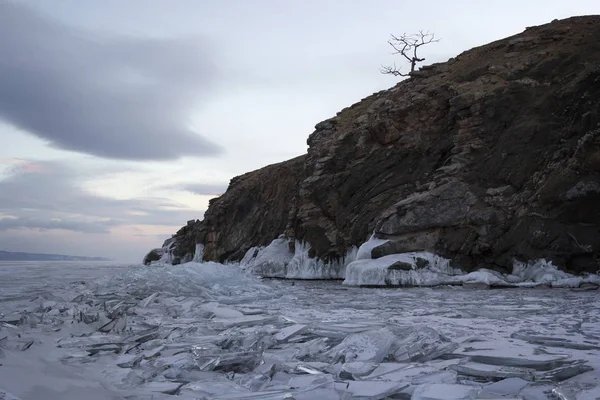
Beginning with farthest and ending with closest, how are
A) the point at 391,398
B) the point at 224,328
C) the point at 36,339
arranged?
the point at 224,328 → the point at 36,339 → the point at 391,398

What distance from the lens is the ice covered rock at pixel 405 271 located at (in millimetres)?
17375

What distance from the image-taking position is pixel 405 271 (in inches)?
695

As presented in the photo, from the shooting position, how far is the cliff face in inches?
665

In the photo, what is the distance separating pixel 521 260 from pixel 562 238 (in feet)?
4.95

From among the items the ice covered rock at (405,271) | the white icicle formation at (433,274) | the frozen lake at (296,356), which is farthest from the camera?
the ice covered rock at (405,271)

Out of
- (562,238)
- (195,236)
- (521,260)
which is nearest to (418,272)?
(521,260)

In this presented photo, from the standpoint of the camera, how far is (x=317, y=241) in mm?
Answer: 27391

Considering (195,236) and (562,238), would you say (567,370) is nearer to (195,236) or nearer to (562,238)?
(562,238)

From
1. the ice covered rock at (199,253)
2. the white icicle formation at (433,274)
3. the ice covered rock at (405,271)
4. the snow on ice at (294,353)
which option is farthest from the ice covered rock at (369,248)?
the ice covered rock at (199,253)

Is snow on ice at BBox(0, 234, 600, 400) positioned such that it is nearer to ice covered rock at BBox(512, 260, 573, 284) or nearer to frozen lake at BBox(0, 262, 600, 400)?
frozen lake at BBox(0, 262, 600, 400)

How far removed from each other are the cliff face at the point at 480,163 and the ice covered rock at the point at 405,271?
0.62 meters

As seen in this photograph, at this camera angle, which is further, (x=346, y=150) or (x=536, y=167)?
(x=346, y=150)

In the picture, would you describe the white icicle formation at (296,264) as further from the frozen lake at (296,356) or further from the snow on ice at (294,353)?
the frozen lake at (296,356)

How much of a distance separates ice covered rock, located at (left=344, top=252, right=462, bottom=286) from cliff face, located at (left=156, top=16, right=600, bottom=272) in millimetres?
624
